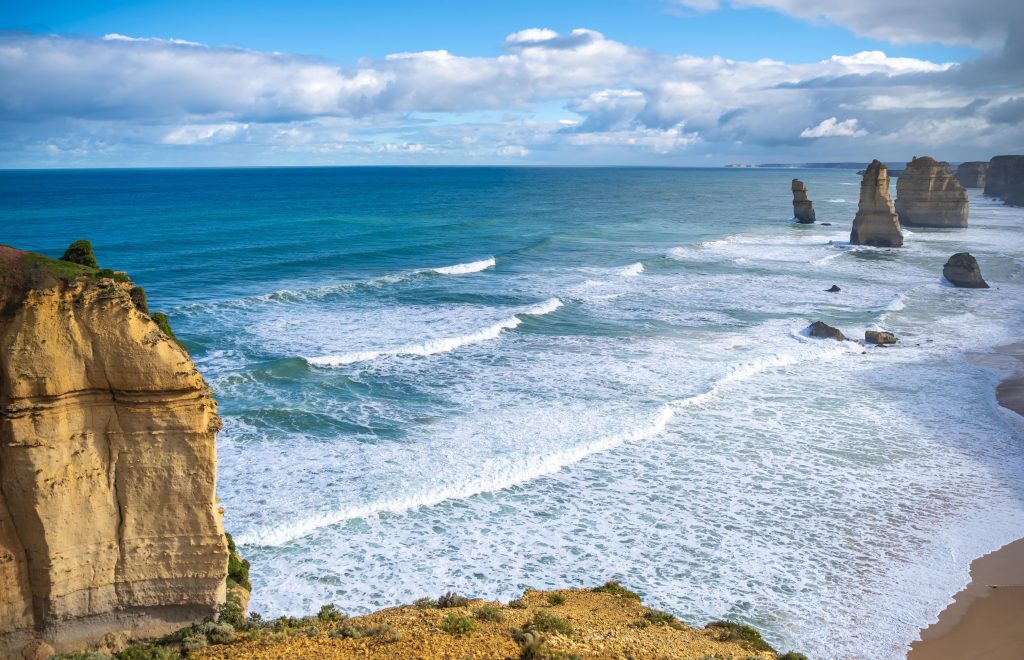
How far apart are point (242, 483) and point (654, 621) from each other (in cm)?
1159

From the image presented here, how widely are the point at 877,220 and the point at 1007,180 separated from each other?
7642cm

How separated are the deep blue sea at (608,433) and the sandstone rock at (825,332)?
1.00 meters

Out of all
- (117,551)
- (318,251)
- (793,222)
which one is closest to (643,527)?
(117,551)

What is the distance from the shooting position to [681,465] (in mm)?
22656

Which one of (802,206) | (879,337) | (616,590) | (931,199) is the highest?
Answer: (931,199)

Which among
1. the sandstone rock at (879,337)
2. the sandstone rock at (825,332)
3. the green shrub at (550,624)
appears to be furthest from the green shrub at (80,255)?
the sandstone rock at (879,337)

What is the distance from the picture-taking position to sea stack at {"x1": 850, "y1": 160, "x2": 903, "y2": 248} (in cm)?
6788

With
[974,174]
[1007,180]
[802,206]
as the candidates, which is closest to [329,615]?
[802,206]

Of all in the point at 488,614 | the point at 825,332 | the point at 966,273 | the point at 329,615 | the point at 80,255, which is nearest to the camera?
the point at 80,255

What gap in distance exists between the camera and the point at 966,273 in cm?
5131

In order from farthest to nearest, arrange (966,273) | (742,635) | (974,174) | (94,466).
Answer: (974,174) → (966,273) → (742,635) → (94,466)

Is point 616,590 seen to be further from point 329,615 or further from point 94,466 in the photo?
point 94,466

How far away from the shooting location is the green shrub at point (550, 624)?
12.6m

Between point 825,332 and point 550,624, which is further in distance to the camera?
point 825,332
